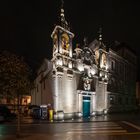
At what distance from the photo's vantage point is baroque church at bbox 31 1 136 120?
120 feet

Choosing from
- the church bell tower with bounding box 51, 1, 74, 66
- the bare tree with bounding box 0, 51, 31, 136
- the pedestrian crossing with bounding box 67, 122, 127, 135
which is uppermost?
the church bell tower with bounding box 51, 1, 74, 66

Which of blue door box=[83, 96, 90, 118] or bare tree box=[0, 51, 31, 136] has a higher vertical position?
bare tree box=[0, 51, 31, 136]

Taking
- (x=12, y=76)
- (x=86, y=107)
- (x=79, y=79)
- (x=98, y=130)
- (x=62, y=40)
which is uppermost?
(x=62, y=40)

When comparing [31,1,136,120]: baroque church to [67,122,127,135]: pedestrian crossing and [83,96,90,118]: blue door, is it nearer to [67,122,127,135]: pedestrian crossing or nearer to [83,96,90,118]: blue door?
[83,96,90,118]: blue door

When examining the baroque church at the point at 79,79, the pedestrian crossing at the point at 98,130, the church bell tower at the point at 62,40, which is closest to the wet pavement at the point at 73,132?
the pedestrian crossing at the point at 98,130

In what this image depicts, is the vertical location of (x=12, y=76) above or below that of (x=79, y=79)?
below

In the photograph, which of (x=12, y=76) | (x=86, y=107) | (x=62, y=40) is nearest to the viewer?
(x=12, y=76)

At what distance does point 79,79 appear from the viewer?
40.8 m

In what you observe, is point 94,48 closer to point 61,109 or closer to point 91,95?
point 91,95

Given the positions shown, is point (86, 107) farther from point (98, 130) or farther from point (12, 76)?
point (12, 76)

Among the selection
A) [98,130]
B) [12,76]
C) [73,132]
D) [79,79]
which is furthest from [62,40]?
[12,76]

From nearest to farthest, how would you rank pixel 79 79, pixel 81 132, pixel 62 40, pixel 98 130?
pixel 81 132 → pixel 98 130 → pixel 62 40 → pixel 79 79

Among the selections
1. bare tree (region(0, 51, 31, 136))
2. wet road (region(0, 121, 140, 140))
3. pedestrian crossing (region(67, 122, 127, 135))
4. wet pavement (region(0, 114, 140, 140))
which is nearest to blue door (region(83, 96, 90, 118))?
wet pavement (region(0, 114, 140, 140))

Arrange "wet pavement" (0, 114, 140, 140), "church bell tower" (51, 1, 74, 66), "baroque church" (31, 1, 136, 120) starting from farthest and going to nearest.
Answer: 1. "church bell tower" (51, 1, 74, 66)
2. "baroque church" (31, 1, 136, 120)
3. "wet pavement" (0, 114, 140, 140)
